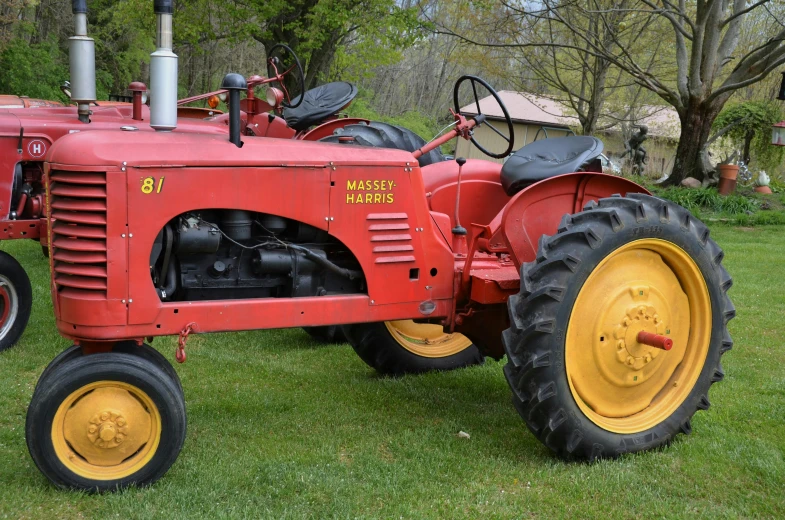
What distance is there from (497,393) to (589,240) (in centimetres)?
153

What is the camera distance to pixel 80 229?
307cm

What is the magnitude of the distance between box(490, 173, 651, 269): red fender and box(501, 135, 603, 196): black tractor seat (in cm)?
10

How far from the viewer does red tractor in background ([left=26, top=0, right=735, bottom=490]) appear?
3.10m

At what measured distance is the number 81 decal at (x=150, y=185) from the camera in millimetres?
3121

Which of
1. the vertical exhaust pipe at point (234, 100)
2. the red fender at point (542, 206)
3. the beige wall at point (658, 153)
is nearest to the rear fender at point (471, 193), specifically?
the red fender at point (542, 206)

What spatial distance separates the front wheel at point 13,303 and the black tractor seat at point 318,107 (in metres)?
2.53

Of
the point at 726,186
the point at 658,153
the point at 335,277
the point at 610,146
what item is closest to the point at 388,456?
the point at 335,277

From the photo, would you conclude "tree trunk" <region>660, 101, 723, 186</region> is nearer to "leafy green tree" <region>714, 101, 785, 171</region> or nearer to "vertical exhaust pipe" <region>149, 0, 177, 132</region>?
"leafy green tree" <region>714, 101, 785, 171</region>

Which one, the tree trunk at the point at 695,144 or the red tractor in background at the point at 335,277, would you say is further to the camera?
the tree trunk at the point at 695,144

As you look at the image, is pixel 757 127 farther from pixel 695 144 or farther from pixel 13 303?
pixel 13 303

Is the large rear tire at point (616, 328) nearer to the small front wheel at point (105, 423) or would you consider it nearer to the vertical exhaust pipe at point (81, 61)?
the small front wheel at point (105, 423)

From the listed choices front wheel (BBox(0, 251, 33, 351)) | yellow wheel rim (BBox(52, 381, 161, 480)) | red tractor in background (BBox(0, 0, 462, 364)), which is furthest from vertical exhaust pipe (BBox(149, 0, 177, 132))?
front wheel (BBox(0, 251, 33, 351))

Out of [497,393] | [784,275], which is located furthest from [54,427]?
[784,275]

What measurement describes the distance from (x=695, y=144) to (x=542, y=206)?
11480 mm
